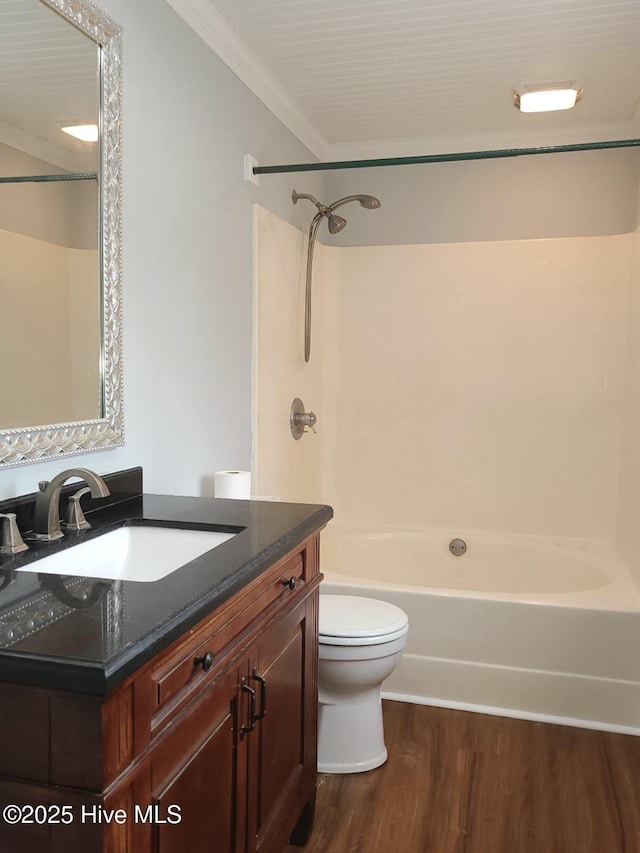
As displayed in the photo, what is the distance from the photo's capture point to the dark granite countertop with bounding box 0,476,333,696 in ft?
2.80

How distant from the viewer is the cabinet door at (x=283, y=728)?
1.40m

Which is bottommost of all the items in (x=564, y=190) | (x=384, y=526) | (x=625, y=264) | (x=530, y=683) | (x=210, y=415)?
(x=530, y=683)

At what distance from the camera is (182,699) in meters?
1.08

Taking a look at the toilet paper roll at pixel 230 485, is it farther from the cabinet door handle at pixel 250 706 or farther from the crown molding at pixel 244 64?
the crown molding at pixel 244 64

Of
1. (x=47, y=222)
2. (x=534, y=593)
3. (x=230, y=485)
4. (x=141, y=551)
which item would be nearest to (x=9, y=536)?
(x=141, y=551)

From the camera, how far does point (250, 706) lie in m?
1.34

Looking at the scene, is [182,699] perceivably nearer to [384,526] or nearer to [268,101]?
[268,101]

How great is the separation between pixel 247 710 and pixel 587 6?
2.16m

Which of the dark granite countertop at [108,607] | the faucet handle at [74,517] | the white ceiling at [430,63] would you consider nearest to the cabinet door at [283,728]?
the dark granite countertop at [108,607]

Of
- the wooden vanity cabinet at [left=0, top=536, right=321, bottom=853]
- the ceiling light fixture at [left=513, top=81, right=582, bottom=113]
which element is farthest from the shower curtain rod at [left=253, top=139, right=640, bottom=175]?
the wooden vanity cabinet at [left=0, top=536, right=321, bottom=853]

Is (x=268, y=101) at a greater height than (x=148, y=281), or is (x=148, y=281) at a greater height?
(x=268, y=101)

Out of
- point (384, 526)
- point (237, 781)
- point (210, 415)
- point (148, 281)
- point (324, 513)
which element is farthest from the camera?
point (384, 526)

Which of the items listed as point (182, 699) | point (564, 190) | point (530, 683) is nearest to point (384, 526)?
point (530, 683)

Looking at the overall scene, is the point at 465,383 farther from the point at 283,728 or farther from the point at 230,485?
the point at 283,728
